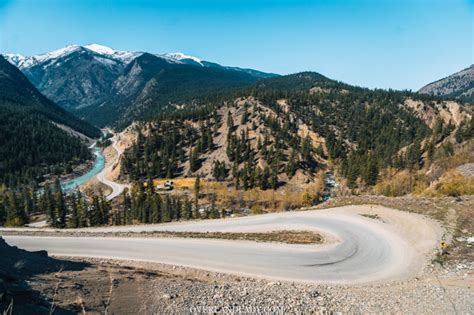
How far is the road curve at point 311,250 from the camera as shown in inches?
849

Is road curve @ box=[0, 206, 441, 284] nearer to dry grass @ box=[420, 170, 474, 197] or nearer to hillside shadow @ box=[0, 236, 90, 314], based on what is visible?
hillside shadow @ box=[0, 236, 90, 314]

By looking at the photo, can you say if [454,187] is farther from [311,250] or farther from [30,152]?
[30,152]

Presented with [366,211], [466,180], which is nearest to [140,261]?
Answer: [366,211]

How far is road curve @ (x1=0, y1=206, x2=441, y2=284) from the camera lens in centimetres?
2156

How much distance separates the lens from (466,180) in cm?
4088

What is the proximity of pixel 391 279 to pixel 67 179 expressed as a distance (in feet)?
498

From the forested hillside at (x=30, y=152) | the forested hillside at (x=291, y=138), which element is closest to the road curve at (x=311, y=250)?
the forested hillside at (x=291, y=138)

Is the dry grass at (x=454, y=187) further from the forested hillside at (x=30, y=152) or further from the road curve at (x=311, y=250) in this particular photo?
the forested hillside at (x=30, y=152)

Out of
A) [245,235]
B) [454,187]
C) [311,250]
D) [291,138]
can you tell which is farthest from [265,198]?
[311,250]

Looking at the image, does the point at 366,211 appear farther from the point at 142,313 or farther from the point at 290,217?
the point at 142,313

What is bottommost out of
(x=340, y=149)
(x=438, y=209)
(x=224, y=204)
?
(x=224, y=204)

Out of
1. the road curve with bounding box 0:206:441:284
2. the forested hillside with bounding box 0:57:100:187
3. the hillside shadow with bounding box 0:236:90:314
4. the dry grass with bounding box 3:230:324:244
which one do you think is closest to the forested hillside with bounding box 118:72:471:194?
the forested hillside with bounding box 0:57:100:187

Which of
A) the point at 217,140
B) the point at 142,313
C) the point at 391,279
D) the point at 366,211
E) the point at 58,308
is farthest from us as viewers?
the point at 217,140

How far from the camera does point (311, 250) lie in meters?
25.3
